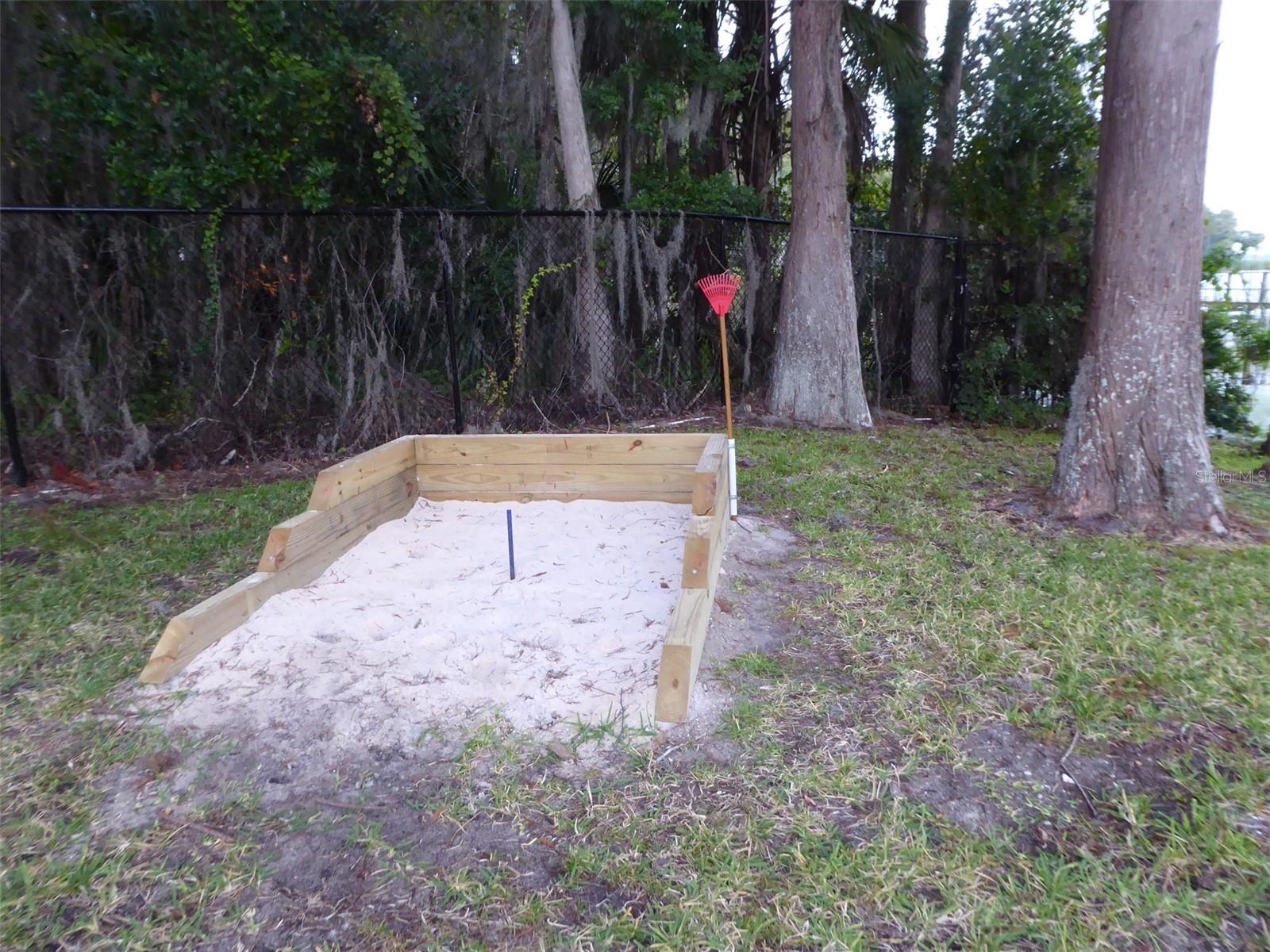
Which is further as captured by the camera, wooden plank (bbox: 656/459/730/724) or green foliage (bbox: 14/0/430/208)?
green foliage (bbox: 14/0/430/208)

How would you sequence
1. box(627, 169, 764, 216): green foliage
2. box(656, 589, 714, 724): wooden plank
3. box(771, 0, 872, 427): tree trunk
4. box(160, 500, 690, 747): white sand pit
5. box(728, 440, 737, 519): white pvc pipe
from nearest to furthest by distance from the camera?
box(656, 589, 714, 724): wooden plank → box(160, 500, 690, 747): white sand pit → box(728, 440, 737, 519): white pvc pipe → box(771, 0, 872, 427): tree trunk → box(627, 169, 764, 216): green foliage

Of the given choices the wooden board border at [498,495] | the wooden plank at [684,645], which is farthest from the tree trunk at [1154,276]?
the wooden plank at [684,645]

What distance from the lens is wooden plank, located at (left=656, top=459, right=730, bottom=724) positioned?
9.59ft

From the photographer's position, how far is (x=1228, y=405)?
1030 centimetres

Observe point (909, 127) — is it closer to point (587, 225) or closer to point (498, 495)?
point (587, 225)

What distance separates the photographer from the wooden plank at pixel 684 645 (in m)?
2.92

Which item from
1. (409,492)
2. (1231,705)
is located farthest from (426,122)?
(1231,705)

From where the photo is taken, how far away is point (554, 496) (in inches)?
201

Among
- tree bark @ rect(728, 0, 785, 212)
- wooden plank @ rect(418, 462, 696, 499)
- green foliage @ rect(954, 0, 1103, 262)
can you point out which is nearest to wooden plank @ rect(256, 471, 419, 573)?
wooden plank @ rect(418, 462, 696, 499)

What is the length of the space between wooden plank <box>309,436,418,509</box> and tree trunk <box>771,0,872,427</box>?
4.67 metres

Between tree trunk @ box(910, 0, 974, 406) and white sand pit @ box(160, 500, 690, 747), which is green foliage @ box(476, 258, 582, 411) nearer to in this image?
white sand pit @ box(160, 500, 690, 747)

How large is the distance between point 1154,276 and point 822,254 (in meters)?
4.06

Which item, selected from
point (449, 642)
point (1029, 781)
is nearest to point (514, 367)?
point (449, 642)

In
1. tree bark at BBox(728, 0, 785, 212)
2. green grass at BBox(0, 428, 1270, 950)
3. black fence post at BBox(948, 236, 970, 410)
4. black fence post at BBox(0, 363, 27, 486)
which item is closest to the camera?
green grass at BBox(0, 428, 1270, 950)
